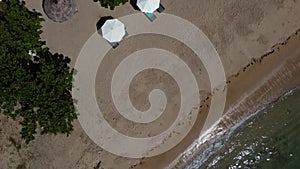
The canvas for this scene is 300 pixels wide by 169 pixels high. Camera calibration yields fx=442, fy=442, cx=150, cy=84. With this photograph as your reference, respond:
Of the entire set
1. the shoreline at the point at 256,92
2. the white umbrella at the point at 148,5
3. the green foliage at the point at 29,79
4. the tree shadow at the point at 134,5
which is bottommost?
the green foliage at the point at 29,79

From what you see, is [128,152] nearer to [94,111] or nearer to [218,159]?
[94,111]

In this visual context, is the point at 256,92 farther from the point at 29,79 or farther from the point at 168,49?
the point at 29,79

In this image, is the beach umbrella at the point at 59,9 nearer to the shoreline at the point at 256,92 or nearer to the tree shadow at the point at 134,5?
the tree shadow at the point at 134,5

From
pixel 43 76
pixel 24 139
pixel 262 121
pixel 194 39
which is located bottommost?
pixel 24 139

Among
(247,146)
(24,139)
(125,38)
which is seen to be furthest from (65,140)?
(247,146)

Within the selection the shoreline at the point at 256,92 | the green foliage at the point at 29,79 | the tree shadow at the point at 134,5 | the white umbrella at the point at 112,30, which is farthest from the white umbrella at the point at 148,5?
the shoreline at the point at 256,92

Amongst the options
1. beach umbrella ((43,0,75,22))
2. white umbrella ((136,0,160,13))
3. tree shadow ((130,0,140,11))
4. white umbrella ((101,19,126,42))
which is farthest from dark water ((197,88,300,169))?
beach umbrella ((43,0,75,22))

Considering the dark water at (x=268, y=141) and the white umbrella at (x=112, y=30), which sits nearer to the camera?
the white umbrella at (x=112, y=30)
